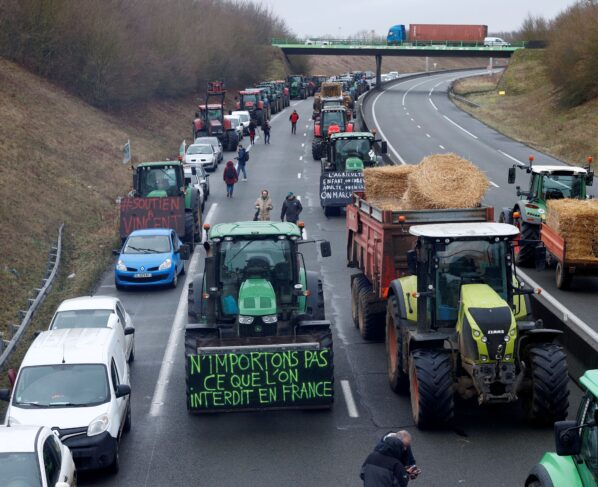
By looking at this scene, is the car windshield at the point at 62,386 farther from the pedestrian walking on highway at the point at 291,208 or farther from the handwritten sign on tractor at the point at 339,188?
the handwritten sign on tractor at the point at 339,188

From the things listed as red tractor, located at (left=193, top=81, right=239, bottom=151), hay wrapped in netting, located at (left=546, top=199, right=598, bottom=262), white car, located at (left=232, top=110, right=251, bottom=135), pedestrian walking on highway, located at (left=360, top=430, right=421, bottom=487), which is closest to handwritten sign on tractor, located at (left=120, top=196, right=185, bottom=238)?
hay wrapped in netting, located at (left=546, top=199, right=598, bottom=262)

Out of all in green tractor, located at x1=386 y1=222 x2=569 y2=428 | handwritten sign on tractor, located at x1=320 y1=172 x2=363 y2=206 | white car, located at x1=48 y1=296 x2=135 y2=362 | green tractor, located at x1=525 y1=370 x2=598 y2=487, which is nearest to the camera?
green tractor, located at x1=525 y1=370 x2=598 y2=487

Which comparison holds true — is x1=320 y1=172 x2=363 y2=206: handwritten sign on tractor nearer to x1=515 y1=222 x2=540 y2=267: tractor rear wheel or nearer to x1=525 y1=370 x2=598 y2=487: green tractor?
x1=515 y1=222 x2=540 y2=267: tractor rear wheel

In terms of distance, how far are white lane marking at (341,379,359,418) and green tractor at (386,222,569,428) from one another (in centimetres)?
104

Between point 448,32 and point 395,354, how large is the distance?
103686 mm

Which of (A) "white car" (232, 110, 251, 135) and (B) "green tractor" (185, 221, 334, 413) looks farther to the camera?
(A) "white car" (232, 110, 251, 135)

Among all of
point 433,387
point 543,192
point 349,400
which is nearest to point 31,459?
point 433,387

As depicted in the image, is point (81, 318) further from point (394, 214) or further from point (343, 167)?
→ point (343, 167)

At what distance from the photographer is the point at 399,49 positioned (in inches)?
4208

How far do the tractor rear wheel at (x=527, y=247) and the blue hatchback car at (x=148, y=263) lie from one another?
8.57 m

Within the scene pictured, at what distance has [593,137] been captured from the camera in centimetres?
5528

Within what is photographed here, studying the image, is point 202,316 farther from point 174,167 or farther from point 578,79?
point 578,79

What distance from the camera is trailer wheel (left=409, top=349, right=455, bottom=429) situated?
13328 mm

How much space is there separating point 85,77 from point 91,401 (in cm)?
4496
